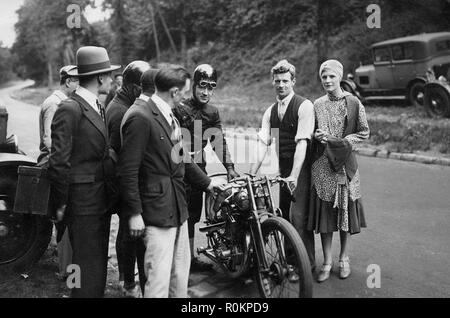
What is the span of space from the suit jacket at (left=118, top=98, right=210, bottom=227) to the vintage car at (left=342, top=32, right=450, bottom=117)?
13231 millimetres

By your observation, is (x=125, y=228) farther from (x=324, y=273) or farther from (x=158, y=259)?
(x=324, y=273)

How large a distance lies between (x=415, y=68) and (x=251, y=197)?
13.9m

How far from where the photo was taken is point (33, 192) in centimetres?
378

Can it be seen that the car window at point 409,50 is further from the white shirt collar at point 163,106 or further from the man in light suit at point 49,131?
the white shirt collar at point 163,106

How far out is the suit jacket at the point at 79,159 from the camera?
3.24m

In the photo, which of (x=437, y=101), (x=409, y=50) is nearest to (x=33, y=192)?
(x=437, y=101)

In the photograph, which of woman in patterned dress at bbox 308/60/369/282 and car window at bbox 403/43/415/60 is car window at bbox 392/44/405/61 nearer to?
car window at bbox 403/43/415/60

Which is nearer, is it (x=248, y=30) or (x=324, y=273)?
(x=324, y=273)

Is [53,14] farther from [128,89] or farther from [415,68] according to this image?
[128,89]

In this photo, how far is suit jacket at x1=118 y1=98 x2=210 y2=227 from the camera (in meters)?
3.17

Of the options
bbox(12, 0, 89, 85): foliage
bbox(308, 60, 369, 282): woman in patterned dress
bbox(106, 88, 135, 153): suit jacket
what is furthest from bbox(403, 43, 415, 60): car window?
bbox(12, 0, 89, 85): foliage

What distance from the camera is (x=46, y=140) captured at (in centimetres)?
453

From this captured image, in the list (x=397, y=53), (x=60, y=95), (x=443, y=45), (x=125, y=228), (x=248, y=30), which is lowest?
(x=125, y=228)

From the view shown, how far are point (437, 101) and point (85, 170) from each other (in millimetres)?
12271
